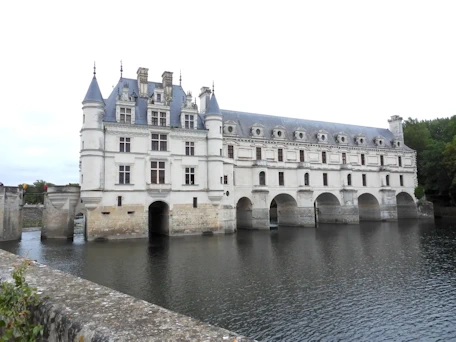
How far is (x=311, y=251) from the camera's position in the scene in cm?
2183

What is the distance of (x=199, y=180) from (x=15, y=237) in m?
17.4

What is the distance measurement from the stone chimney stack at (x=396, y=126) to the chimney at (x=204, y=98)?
3062 cm

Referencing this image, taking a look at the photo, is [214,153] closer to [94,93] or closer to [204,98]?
[204,98]

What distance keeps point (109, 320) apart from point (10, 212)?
31.8m

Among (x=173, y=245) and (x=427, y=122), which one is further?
(x=427, y=122)

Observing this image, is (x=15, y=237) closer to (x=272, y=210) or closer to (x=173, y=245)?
(x=173, y=245)

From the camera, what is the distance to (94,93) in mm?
29062

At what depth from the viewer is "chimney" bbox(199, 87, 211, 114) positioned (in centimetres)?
3900

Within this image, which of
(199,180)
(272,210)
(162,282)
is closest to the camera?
(162,282)

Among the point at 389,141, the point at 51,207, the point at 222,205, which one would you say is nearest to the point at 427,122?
the point at 389,141

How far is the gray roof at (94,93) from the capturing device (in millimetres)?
28739

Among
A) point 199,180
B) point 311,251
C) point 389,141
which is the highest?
point 389,141

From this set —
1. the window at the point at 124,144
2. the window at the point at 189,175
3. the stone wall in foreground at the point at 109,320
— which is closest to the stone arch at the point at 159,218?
the window at the point at 189,175

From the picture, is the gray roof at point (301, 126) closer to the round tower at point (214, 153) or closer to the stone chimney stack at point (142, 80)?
the round tower at point (214, 153)
